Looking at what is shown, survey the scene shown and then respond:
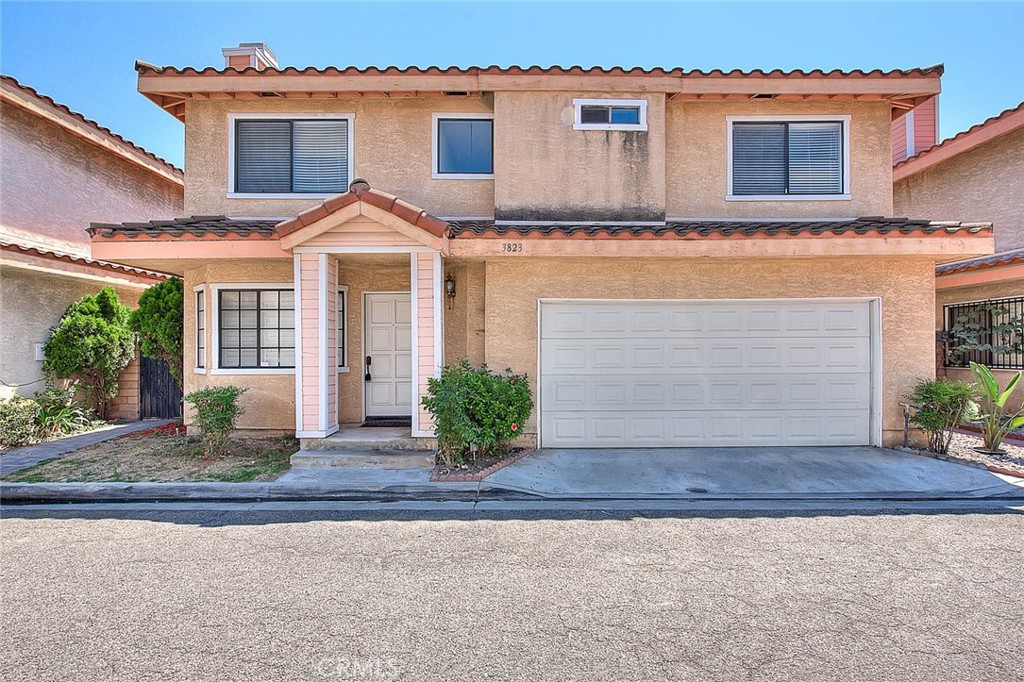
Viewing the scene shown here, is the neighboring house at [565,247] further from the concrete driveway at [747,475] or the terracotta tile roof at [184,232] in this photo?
the concrete driveway at [747,475]

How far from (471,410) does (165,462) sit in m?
4.58

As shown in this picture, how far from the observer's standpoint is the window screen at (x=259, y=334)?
9703 mm

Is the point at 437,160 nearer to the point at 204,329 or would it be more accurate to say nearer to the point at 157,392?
the point at 204,329

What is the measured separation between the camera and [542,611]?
12.8 ft

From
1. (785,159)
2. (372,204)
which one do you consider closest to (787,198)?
(785,159)

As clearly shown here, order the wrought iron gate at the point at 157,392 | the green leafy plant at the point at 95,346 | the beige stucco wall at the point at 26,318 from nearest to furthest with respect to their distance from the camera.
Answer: the beige stucco wall at the point at 26,318 → the green leafy plant at the point at 95,346 → the wrought iron gate at the point at 157,392

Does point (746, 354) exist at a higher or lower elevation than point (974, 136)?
lower

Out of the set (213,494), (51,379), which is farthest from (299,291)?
(51,379)

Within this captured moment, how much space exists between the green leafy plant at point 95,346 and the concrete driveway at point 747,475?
9.35 m

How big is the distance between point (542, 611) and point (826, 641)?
179cm

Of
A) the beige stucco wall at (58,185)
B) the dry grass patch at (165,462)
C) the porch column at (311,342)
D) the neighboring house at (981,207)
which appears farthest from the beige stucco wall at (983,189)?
the beige stucco wall at (58,185)

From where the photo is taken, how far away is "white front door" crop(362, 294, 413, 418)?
10.1 m

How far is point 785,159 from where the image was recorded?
10445 mm

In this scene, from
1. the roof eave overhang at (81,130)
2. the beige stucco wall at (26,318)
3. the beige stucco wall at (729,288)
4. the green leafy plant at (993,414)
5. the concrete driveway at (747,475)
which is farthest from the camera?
the roof eave overhang at (81,130)
